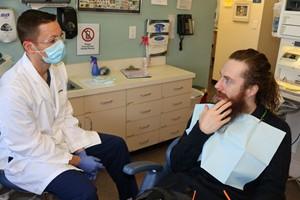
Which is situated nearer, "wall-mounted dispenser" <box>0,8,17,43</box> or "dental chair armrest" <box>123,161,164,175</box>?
"dental chair armrest" <box>123,161,164,175</box>

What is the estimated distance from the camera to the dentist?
1.44 meters

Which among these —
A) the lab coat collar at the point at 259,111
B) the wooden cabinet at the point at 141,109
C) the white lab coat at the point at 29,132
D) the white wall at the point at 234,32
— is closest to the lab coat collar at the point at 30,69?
the white lab coat at the point at 29,132

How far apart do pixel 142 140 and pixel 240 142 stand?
4.78 feet

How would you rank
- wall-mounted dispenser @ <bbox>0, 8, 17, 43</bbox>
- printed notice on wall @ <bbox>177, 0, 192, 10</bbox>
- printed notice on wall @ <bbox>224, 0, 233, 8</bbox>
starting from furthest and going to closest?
printed notice on wall @ <bbox>224, 0, 233, 8</bbox> → printed notice on wall @ <bbox>177, 0, 192, 10</bbox> → wall-mounted dispenser @ <bbox>0, 8, 17, 43</bbox>

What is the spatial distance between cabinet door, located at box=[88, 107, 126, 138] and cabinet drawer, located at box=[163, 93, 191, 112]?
1.56ft

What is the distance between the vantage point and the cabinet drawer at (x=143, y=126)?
2604 mm

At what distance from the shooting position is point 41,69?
1.66m

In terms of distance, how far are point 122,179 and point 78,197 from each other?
465 millimetres

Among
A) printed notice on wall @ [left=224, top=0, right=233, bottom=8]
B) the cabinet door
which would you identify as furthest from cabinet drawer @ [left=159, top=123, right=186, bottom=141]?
printed notice on wall @ [left=224, top=0, right=233, bottom=8]

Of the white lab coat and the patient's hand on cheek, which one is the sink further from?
the patient's hand on cheek

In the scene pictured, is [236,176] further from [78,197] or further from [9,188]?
[9,188]

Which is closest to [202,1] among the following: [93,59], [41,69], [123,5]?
[123,5]

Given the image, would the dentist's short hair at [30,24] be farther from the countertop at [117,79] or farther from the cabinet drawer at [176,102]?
the cabinet drawer at [176,102]

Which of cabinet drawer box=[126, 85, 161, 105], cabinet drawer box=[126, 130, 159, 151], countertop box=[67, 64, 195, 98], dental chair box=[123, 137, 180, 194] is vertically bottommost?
cabinet drawer box=[126, 130, 159, 151]
